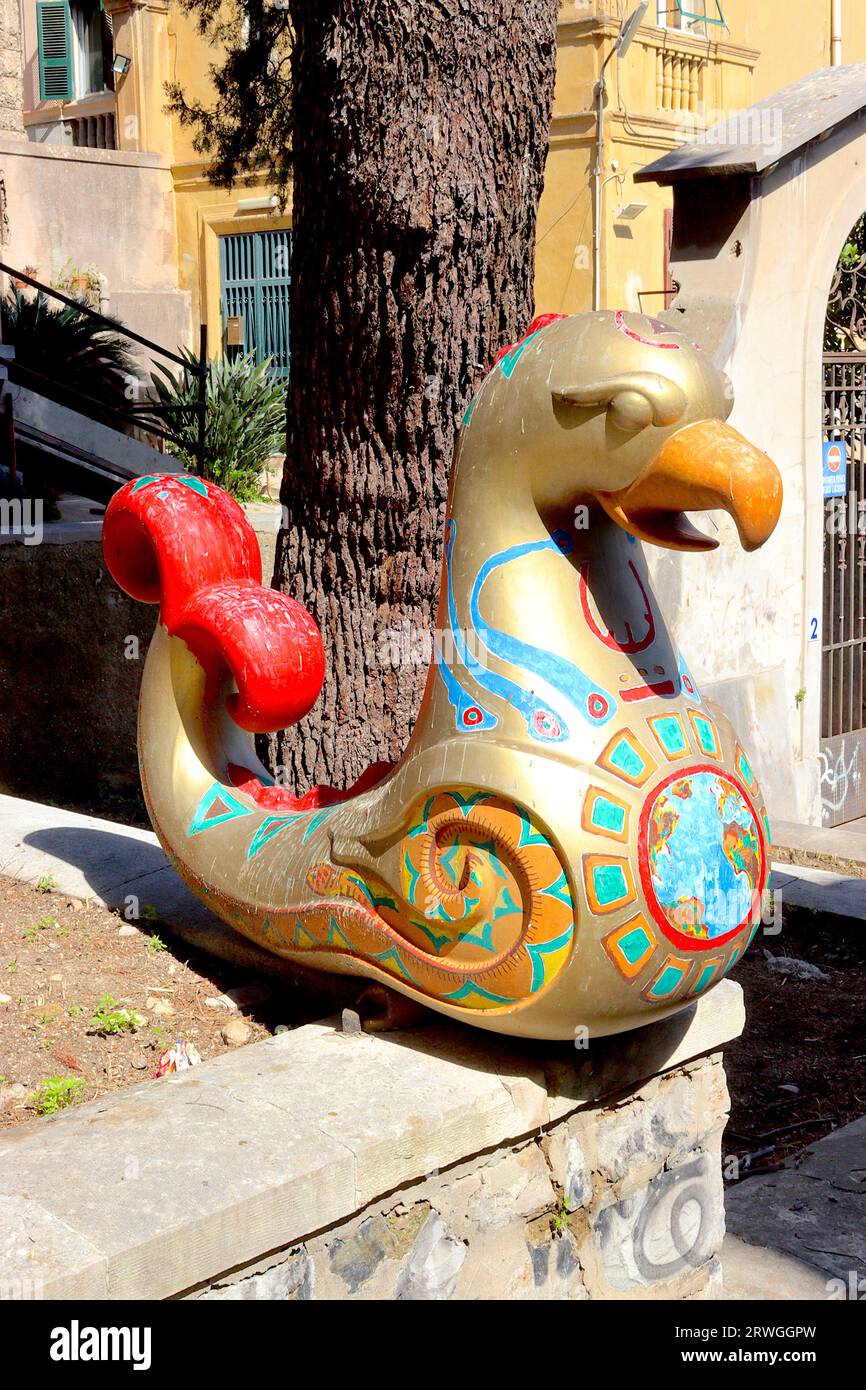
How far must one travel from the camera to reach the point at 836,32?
1878cm

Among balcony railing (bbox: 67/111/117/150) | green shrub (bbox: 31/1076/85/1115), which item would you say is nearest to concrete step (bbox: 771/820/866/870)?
green shrub (bbox: 31/1076/85/1115)

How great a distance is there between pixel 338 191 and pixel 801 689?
14.2ft

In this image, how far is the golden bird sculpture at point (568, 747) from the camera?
248 cm

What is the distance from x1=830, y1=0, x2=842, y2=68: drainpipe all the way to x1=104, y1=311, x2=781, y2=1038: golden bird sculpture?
1840 cm

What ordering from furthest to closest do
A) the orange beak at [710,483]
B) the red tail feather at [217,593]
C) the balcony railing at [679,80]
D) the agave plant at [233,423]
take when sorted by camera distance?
the balcony railing at [679,80] → the agave plant at [233,423] → the red tail feather at [217,593] → the orange beak at [710,483]

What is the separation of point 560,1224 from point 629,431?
59.1 inches

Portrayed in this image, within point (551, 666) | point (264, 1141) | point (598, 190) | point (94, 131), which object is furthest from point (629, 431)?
point (94, 131)

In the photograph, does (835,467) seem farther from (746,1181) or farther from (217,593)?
(217,593)

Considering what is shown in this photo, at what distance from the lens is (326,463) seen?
14.0ft

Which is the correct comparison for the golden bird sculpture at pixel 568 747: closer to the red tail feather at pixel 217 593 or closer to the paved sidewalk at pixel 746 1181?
the red tail feather at pixel 217 593

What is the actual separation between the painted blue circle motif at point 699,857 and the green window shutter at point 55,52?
21.5 metres

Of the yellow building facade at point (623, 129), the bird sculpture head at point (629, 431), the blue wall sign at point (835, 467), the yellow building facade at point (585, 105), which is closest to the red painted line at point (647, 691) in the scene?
the bird sculpture head at point (629, 431)

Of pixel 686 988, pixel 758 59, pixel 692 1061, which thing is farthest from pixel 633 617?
pixel 758 59
